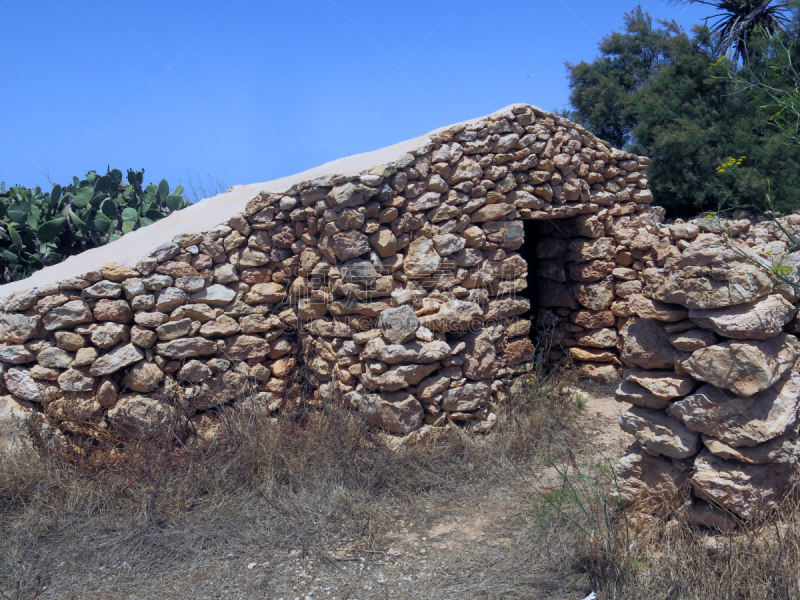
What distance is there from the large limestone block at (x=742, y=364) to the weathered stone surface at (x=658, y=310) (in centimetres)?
23

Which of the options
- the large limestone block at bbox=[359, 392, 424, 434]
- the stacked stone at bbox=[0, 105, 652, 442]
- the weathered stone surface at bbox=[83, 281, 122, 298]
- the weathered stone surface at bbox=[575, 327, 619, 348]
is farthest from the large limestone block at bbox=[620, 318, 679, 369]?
the weathered stone surface at bbox=[83, 281, 122, 298]

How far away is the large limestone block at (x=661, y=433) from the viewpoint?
3.05 m

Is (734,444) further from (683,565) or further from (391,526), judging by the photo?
(391,526)

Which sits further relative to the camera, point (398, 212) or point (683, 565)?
point (398, 212)

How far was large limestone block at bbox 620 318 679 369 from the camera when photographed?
321 cm

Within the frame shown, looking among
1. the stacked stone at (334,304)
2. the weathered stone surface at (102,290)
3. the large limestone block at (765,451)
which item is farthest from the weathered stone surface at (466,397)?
the weathered stone surface at (102,290)

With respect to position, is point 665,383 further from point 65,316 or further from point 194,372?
point 65,316

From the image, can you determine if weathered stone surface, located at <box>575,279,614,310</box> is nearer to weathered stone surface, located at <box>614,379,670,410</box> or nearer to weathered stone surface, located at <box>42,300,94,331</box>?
weathered stone surface, located at <box>614,379,670,410</box>

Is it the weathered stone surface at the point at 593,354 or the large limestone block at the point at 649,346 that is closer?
the large limestone block at the point at 649,346

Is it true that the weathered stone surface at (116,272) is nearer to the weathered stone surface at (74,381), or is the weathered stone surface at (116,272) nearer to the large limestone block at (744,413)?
the weathered stone surface at (74,381)

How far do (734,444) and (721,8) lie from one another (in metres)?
15.1

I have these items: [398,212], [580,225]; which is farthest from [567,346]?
[398,212]

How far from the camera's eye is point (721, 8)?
47.5ft

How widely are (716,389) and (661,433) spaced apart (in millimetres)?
360
